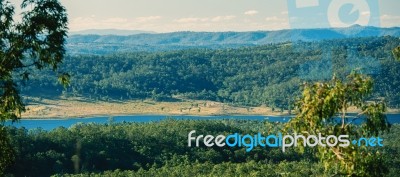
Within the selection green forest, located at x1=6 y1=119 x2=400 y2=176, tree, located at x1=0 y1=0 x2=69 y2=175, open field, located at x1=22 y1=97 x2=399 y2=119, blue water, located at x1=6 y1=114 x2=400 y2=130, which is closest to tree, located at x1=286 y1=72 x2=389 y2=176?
tree, located at x1=0 y1=0 x2=69 y2=175

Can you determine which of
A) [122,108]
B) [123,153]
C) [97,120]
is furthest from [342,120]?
[122,108]

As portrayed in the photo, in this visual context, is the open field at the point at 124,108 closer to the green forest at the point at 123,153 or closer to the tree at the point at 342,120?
the green forest at the point at 123,153

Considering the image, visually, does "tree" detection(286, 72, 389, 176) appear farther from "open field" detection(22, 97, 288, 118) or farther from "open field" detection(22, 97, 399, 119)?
"open field" detection(22, 97, 288, 118)

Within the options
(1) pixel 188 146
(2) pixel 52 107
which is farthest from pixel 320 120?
(2) pixel 52 107

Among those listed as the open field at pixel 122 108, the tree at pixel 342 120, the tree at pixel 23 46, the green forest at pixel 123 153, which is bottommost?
the open field at pixel 122 108

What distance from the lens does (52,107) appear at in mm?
163500

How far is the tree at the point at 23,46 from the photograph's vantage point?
11.3m

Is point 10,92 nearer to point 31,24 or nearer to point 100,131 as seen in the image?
point 31,24

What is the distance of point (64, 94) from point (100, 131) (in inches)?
3915

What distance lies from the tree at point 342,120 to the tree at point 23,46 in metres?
5.38

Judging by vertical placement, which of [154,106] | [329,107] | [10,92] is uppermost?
[10,92]

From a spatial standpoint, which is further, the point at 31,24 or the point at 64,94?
the point at 64,94

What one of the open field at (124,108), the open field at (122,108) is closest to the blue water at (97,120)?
the open field at (124,108)

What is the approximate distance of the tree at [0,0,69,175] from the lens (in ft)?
37.2
